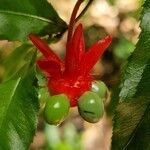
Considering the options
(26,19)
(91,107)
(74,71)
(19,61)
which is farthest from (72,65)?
(19,61)

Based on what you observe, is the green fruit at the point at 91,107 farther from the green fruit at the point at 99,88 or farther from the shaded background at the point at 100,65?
the shaded background at the point at 100,65

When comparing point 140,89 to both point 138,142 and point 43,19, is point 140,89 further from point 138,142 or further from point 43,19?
point 43,19

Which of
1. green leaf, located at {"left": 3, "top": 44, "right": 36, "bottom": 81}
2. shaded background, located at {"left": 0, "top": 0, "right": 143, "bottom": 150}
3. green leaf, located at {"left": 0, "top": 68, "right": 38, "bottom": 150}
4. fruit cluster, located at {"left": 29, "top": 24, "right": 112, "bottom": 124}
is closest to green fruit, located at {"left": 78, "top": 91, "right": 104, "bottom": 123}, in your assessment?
fruit cluster, located at {"left": 29, "top": 24, "right": 112, "bottom": 124}

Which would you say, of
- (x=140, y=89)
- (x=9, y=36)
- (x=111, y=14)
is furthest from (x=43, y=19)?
(x=111, y=14)

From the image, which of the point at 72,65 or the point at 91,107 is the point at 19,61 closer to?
the point at 72,65

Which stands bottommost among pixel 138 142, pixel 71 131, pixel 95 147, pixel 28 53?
pixel 95 147

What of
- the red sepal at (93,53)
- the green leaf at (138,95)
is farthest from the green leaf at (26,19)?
the green leaf at (138,95)
